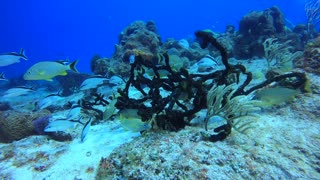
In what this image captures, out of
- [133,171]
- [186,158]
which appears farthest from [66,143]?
[186,158]

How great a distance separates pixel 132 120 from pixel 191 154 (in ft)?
4.06

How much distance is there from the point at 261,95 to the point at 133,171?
2649 mm

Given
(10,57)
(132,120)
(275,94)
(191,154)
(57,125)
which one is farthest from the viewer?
(10,57)

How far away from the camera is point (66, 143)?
4.81 m

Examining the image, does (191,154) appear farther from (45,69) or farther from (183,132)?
(45,69)

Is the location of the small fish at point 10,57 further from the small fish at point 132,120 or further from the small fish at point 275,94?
the small fish at point 275,94

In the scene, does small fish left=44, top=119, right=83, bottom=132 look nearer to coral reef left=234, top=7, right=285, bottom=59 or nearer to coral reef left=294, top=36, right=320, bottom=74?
coral reef left=294, top=36, right=320, bottom=74

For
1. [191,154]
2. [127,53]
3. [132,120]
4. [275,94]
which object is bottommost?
[191,154]

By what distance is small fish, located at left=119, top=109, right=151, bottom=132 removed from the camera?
3912mm

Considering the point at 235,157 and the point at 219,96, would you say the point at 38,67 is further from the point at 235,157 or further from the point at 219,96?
the point at 235,157

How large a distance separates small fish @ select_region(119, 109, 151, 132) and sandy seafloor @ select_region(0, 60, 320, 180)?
0.16 m

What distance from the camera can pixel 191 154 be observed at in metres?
3.11

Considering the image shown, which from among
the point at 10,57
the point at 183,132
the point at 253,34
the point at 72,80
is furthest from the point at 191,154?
the point at 72,80

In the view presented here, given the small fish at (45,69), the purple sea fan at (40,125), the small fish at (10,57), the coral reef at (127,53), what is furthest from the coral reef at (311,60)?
the small fish at (10,57)
